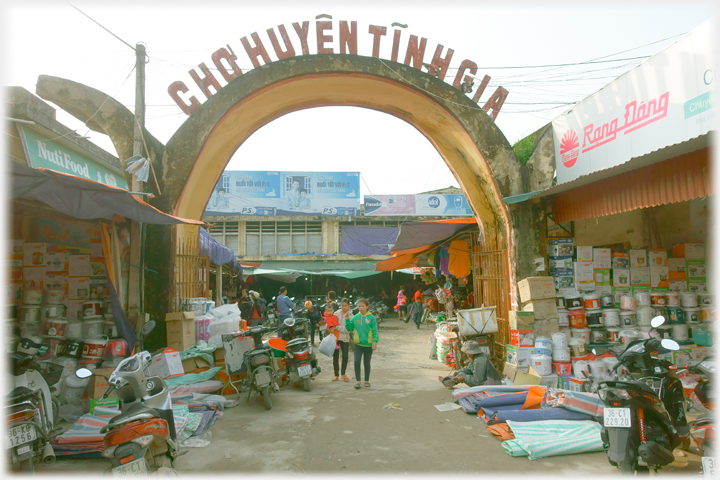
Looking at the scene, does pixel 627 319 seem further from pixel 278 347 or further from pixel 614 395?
pixel 278 347

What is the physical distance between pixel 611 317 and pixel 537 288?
1.23 meters

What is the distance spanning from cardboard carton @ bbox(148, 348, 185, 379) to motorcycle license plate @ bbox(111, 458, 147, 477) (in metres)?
3.58

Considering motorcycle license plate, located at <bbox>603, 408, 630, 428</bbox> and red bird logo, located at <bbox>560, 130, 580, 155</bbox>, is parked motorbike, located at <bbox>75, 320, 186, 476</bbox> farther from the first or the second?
red bird logo, located at <bbox>560, 130, 580, 155</bbox>

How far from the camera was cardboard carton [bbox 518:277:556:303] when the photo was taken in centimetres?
736

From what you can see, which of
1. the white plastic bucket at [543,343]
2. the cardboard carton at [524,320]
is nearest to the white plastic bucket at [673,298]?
the white plastic bucket at [543,343]

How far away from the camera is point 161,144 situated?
790cm

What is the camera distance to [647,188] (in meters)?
5.70

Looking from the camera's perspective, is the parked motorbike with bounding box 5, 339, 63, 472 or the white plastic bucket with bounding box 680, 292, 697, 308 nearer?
the parked motorbike with bounding box 5, 339, 63, 472

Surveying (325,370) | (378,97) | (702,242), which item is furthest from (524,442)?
(378,97)

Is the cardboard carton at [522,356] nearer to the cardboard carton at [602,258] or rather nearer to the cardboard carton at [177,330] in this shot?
the cardboard carton at [602,258]

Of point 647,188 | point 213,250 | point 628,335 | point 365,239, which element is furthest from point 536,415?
point 365,239

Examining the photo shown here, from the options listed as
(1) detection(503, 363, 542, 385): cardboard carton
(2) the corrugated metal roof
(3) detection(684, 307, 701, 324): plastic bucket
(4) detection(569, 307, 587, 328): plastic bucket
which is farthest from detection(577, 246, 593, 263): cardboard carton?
(1) detection(503, 363, 542, 385): cardboard carton

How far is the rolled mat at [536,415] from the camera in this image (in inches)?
204

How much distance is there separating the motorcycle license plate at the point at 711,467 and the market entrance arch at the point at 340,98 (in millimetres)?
4800
